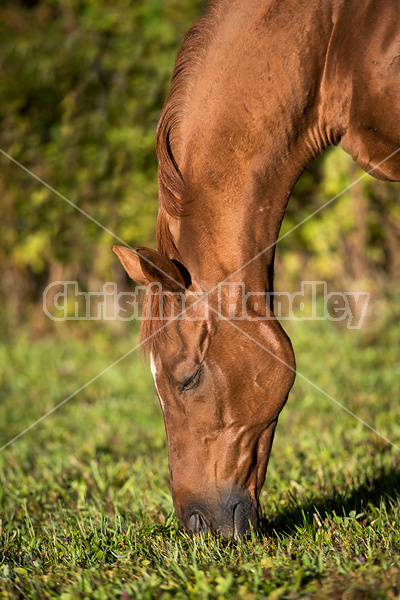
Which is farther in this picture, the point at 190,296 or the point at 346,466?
the point at 346,466

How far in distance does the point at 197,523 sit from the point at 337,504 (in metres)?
0.72

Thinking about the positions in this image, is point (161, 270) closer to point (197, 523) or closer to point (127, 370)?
point (197, 523)

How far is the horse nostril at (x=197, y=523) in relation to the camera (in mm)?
2340

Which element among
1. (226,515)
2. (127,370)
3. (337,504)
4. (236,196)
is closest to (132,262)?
(236,196)

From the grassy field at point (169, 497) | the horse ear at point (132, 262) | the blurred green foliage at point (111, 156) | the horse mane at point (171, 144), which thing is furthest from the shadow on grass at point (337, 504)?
the blurred green foliage at point (111, 156)

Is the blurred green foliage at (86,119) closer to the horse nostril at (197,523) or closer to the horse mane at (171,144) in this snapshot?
the horse mane at (171,144)

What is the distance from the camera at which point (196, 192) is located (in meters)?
2.31

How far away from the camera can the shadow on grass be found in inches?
100.0

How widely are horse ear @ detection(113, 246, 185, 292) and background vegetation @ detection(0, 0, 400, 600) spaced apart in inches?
35.7

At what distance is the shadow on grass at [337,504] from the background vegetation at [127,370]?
0.04 feet

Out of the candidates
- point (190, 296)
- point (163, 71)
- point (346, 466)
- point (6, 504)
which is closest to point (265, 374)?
point (190, 296)

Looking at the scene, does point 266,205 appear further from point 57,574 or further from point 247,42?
point 57,574

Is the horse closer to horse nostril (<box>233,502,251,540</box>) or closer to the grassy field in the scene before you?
horse nostril (<box>233,502,251,540</box>)

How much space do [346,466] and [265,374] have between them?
3.78 feet
